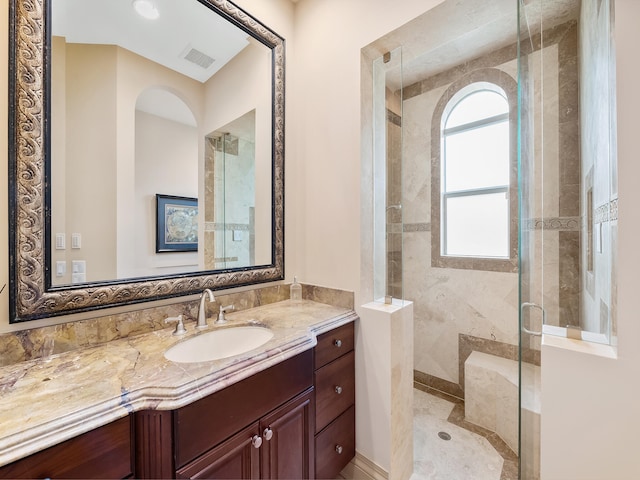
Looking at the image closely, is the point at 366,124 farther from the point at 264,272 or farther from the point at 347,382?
Result: the point at 347,382

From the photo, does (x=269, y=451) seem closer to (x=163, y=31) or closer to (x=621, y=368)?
(x=621, y=368)

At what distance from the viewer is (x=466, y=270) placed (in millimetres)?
2240

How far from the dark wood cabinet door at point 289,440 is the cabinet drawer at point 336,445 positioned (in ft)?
0.30

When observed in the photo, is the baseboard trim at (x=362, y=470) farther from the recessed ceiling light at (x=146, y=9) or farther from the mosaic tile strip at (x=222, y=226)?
the recessed ceiling light at (x=146, y=9)

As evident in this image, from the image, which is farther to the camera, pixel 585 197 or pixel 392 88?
pixel 392 88

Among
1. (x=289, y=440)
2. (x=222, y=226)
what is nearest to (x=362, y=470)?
(x=289, y=440)

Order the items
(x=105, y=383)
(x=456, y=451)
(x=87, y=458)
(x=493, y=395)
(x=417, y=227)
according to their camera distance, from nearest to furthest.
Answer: (x=87, y=458), (x=105, y=383), (x=456, y=451), (x=493, y=395), (x=417, y=227)

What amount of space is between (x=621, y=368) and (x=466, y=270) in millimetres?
1468

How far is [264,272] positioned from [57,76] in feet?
4.03

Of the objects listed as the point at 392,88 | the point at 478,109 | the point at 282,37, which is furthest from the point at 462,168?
the point at 282,37

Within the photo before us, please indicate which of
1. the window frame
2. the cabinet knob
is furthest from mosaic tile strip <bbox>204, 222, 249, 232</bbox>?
the window frame

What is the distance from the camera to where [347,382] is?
1.46 m

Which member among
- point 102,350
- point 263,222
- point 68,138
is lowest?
point 102,350

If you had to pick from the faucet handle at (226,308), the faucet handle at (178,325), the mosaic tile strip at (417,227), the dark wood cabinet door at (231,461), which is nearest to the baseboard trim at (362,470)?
the dark wood cabinet door at (231,461)
